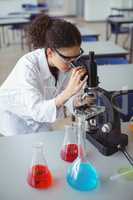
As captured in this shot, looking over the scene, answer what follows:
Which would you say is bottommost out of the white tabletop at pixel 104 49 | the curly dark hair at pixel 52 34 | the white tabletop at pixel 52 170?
the white tabletop at pixel 52 170

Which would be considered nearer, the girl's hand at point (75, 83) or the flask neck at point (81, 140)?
the flask neck at point (81, 140)

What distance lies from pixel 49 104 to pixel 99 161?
0.34 metres

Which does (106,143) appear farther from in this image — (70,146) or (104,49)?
(104,49)

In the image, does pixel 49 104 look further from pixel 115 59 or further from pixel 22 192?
pixel 115 59

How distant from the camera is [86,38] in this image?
13.3 feet

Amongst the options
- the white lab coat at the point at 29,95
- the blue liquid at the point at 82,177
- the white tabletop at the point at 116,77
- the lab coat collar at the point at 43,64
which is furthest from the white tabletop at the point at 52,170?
the white tabletop at the point at 116,77

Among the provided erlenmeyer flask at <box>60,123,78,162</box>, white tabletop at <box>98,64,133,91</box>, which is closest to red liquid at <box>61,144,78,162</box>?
erlenmeyer flask at <box>60,123,78,162</box>

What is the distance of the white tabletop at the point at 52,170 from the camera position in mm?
923

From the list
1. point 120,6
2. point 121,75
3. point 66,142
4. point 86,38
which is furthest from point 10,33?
point 66,142

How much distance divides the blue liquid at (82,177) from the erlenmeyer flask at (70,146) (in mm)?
125

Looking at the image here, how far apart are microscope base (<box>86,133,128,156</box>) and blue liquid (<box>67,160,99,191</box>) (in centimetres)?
16

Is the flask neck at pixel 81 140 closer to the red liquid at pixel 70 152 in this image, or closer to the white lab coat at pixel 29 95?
the red liquid at pixel 70 152

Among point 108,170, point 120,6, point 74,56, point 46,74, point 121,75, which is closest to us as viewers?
point 108,170

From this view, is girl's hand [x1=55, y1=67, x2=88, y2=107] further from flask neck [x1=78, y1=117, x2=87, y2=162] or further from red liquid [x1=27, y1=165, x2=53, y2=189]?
red liquid [x1=27, y1=165, x2=53, y2=189]
